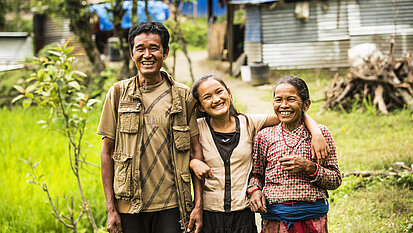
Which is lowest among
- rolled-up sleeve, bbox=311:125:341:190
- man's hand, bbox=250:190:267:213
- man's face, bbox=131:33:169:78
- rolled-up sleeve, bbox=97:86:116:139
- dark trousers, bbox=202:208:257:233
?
dark trousers, bbox=202:208:257:233

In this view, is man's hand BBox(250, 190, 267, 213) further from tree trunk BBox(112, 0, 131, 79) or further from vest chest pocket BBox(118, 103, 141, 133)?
tree trunk BBox(112, 0, 131, 79)

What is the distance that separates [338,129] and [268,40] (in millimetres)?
6127

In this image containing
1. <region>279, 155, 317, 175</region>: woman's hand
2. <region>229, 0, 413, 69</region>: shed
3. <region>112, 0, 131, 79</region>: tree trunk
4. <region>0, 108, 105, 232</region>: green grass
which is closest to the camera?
<region>279, 155, 317, 175</region>: woman's hand

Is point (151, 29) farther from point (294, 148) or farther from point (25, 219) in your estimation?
point (25, 219)

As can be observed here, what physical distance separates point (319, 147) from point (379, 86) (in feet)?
17.6

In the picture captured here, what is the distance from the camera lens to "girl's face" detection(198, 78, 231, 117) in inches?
87.4

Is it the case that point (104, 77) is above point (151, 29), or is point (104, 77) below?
below

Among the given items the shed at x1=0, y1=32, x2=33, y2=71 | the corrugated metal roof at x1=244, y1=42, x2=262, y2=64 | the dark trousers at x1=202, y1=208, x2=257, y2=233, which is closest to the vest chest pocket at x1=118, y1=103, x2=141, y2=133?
the dark trousers at x1=202, y1=208, x2=257, y2=233

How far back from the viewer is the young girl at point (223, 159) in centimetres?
217

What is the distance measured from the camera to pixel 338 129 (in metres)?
5.96

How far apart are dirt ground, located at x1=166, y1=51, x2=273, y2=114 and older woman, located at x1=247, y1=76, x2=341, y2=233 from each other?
4.93 metres

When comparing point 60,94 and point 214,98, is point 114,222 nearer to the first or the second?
point 214,98

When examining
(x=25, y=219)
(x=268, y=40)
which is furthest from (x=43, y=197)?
(x=268, y=40)

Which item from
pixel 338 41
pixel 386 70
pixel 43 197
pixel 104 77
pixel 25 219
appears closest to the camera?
pixel 25 219
